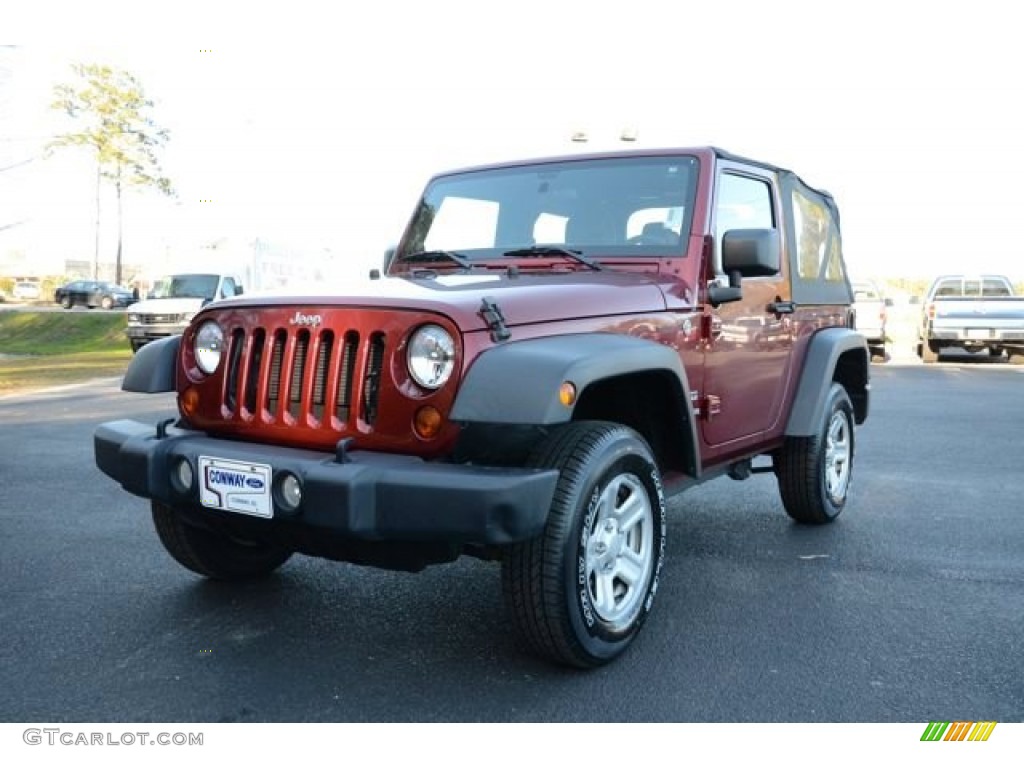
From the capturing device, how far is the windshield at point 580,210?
4.24 meters

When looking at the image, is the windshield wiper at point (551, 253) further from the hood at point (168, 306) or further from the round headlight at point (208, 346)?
the hood at point (168, 306)

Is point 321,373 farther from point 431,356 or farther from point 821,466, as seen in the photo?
point 821,466

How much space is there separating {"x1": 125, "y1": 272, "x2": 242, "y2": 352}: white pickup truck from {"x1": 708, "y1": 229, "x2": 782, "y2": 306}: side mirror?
1573 centimetres

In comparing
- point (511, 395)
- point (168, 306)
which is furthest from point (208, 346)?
point (168, 306)

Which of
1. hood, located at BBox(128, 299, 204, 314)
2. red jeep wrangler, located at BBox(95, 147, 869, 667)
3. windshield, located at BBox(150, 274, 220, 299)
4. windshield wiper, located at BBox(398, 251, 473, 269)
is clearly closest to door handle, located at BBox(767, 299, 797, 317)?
red jeep wrangler, located at BBox(95, 147, 869, 667)

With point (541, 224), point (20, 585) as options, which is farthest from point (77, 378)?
point (541, 224)

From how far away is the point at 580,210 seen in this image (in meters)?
4.39

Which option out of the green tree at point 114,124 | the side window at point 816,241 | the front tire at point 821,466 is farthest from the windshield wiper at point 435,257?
the green tree at point 114,124

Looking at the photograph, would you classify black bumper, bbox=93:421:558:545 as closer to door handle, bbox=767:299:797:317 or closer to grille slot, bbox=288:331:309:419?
grille slot, bbox=288:331:309:419

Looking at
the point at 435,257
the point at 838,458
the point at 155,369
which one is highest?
the point at 435,257

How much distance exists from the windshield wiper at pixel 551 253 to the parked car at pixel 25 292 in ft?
151

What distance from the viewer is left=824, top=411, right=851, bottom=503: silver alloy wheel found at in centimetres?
555

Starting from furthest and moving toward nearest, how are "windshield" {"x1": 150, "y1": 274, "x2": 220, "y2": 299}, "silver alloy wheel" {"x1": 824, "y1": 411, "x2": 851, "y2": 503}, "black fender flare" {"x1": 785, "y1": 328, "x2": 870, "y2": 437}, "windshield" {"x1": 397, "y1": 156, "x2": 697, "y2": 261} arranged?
"windshield" {"x1": 150, "y1": 274, "x2": 220, "y2": 299} < "silver alloy wheel" {"x1": 824, "y1": 411, "x2": 851, "y2": 503} < "black fender flare" {"x1": 785, "y1": 328, "x2": 870, "y2": 437} < "windshield" {"x1": 397, "y1": 156, "x2": 697, "y2": 261}

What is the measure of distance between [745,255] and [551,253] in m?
0.82
